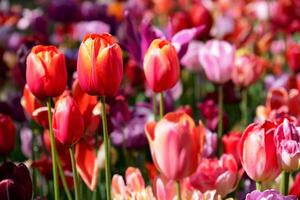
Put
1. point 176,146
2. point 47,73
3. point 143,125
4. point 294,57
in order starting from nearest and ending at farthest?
point 176,146
point 47,73
point 143,125
point 294,57

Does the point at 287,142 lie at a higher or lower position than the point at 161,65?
lower

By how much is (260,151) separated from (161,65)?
10.0 inches

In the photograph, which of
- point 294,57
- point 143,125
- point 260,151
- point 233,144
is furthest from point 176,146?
point 294,57

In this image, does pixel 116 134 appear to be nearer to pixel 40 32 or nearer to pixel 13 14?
pixel 40 32

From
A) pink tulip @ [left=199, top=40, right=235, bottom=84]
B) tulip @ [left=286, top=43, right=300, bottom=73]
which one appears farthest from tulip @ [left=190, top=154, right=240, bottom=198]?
tulip @ [left=286, top=43, right=300, bottom=73]

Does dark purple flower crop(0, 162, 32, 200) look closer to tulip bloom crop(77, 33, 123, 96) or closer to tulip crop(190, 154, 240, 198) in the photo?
tulip bloom crop(77, 33, 123, 96)

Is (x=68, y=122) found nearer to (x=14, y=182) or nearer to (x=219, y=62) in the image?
(x=14, y=182)

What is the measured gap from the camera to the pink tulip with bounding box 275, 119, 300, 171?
45.3 inches

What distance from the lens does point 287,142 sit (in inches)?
45.3

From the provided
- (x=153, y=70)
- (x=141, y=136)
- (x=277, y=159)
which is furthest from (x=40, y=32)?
(x=277, y=159)

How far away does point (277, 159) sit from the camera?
117 cm

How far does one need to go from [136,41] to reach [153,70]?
0.39 meters

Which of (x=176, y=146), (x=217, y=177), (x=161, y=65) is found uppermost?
(x=161, y=65)

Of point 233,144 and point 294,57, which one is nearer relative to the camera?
point 233,144
